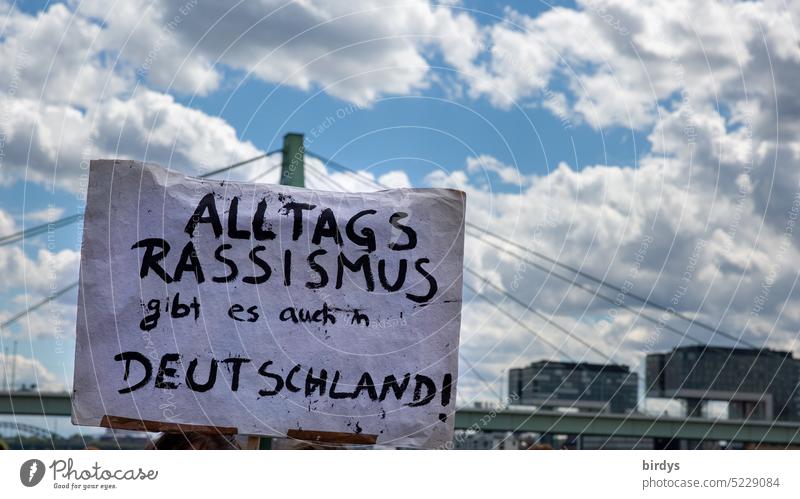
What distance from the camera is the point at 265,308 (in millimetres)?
6332

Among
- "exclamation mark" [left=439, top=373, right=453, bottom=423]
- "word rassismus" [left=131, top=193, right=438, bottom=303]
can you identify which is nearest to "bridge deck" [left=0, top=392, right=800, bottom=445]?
"exclamation mark" [left=439, top=373, right=453, bottom=423]

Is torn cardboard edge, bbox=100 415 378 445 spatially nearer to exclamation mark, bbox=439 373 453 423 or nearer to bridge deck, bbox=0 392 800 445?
exclamation mark, bbox=439 373 453 423

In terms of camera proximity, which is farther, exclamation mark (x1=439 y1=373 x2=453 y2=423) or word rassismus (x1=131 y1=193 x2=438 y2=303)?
exclamation mark (x1=439 y1=373 x2=453 y2=423)

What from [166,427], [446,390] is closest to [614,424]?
[446,390]

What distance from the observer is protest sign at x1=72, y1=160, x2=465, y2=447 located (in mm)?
6238

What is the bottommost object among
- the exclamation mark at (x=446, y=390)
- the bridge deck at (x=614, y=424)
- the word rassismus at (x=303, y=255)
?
the bridge deck at (x=614, y=424)

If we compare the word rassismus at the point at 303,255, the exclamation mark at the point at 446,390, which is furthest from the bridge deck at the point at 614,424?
the word rassismus at the point at 303,255

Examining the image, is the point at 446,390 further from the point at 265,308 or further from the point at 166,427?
the point at 166,427

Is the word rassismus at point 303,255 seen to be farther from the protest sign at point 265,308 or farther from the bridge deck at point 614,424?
the bridge deck at point 614,424

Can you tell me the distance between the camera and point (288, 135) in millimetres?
8867

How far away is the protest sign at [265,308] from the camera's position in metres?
6.24
